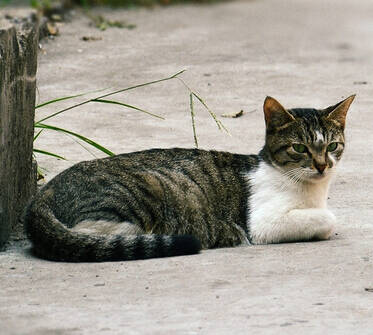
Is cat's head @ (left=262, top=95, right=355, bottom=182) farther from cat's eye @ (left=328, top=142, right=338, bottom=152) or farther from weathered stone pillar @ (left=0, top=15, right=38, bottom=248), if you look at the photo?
weathered stone pillar @ (left=0, top=15, right=38, bottom=248)

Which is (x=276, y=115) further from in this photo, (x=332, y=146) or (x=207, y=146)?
(x=207, y=146)

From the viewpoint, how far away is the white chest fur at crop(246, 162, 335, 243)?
18.2 feet

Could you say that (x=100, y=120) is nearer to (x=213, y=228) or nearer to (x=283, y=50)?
(x=213, y=228)

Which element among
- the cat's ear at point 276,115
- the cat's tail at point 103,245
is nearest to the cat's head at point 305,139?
the cat's ear at point 276,115

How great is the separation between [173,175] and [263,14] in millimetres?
9200

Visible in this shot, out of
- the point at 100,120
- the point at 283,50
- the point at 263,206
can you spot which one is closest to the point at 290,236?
the point at 263,206

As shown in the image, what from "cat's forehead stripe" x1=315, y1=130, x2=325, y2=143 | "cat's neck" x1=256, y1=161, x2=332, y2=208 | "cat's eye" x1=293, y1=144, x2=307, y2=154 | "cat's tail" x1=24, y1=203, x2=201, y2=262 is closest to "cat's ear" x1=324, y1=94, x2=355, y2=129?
"cat's forehead stripe" x1=315, y1=130, x2=325, y2=143

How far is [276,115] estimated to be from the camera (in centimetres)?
584

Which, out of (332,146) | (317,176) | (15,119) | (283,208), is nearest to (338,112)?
(332,146)

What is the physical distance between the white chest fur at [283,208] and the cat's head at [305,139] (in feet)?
0.23

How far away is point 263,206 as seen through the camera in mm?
5715

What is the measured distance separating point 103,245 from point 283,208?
1.14 m

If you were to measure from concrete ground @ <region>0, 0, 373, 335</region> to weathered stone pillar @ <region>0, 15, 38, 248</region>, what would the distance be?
0.33 meters

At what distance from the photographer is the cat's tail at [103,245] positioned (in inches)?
200
